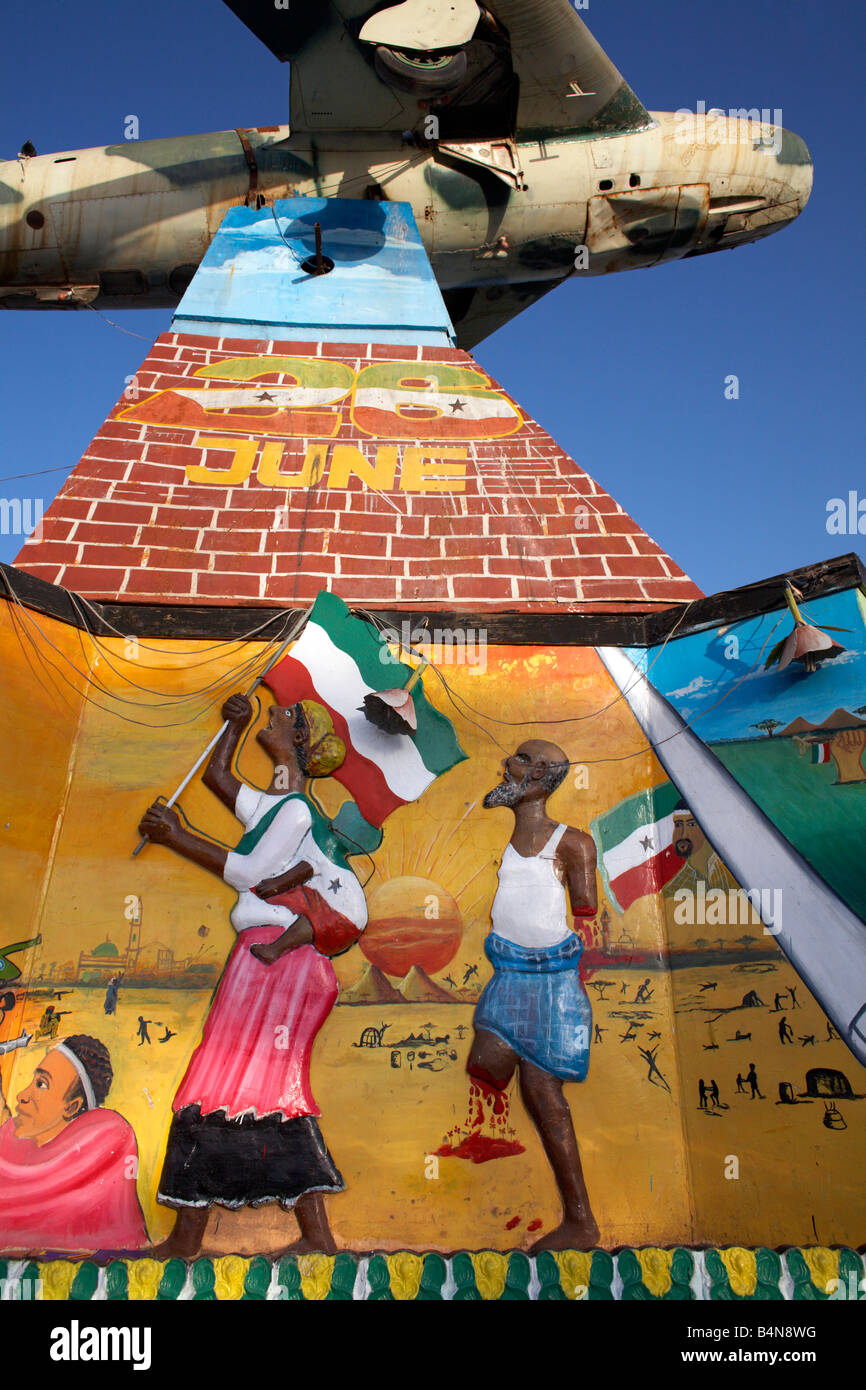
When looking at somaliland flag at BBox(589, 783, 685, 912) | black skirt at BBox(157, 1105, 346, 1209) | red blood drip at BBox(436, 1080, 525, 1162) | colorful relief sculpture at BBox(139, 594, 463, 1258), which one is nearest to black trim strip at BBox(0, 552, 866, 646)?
colorful relief sculpture at BBox(139, 594, 463, 1258)

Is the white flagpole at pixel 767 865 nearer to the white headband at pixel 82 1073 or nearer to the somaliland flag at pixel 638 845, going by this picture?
the somaliland flag at pixel 638 845

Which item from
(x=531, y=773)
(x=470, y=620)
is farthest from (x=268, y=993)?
(x=470, y=620)

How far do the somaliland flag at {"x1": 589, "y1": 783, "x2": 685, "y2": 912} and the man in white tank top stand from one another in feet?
0.31

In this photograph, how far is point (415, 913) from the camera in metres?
4.33

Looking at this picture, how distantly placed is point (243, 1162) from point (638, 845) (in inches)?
83.6

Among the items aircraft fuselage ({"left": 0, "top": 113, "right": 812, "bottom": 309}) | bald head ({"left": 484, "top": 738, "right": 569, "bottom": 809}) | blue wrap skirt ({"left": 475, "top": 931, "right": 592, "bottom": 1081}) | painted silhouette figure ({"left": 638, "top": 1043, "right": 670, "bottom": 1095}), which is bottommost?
painted silhouette figure ({"left": 638, "top": 1043, "right": 670, "bottom": 1095})

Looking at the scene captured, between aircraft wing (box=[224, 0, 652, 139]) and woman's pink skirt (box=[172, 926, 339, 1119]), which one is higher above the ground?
aircraft wing (box=[224, 0, 652, 139])

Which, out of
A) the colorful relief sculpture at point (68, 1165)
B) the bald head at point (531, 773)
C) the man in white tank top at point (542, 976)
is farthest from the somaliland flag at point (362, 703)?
the colorful relief sculpture at point (68, 1165)

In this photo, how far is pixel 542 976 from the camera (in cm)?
419

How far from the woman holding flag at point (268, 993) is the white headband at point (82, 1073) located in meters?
0.34

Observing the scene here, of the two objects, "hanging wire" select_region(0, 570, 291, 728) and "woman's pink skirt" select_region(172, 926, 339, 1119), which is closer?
"woman's pink skirt" select_region(172, 926, 339, 1119)

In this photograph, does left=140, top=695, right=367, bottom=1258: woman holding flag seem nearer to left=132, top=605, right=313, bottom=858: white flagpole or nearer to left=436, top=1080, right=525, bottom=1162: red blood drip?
left=132, top=605, right=313, bottom=858: white flagpole

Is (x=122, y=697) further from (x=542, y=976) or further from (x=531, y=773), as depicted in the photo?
(x=542, y=976)

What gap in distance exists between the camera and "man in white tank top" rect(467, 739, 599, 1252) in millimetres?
3941
